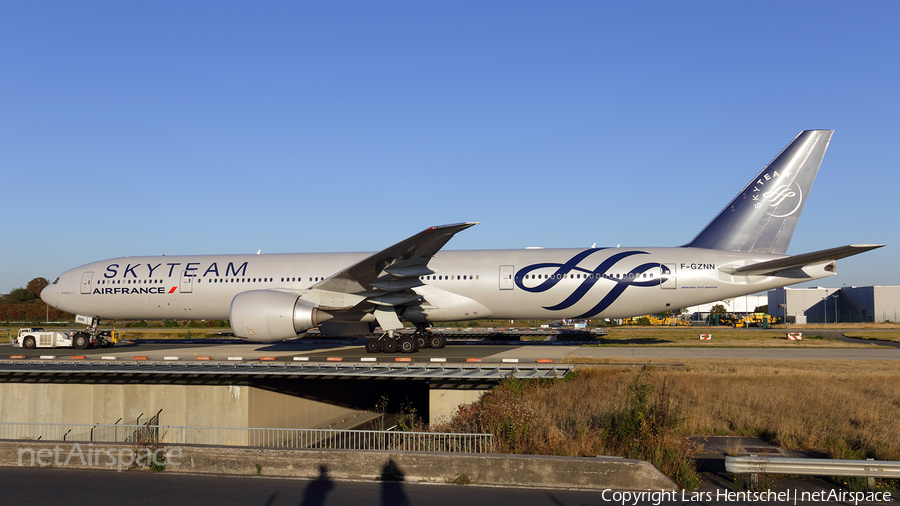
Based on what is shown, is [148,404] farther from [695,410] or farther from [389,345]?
[695,410]

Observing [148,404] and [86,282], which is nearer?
[148,404]

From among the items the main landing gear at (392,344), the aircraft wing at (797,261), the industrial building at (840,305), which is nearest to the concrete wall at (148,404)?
the main landing gear at (392,344)

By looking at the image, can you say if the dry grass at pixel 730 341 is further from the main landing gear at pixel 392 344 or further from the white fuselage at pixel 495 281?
the main landing gear at pixel 392 344

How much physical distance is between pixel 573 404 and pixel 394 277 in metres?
8.75

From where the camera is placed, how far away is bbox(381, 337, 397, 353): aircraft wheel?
793 inches

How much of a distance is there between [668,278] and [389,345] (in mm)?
9593

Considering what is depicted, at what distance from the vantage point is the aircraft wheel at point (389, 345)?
2014 centimetres

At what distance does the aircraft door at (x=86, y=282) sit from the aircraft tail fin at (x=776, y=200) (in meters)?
23.9

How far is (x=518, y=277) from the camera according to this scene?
2130 centimetres

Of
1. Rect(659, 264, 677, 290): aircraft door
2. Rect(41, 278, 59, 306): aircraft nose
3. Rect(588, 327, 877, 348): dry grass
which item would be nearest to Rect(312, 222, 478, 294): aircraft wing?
Rect(659, 264, 677, 290): aircraft door

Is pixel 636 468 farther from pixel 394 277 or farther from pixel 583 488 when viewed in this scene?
pixel 394 277

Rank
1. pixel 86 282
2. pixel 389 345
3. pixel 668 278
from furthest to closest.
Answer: pixel 86 282
pixel 668 278
pixel 389 345

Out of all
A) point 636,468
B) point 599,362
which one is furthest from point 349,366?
point 636,468

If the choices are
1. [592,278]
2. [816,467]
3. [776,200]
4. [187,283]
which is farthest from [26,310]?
[816,467]
